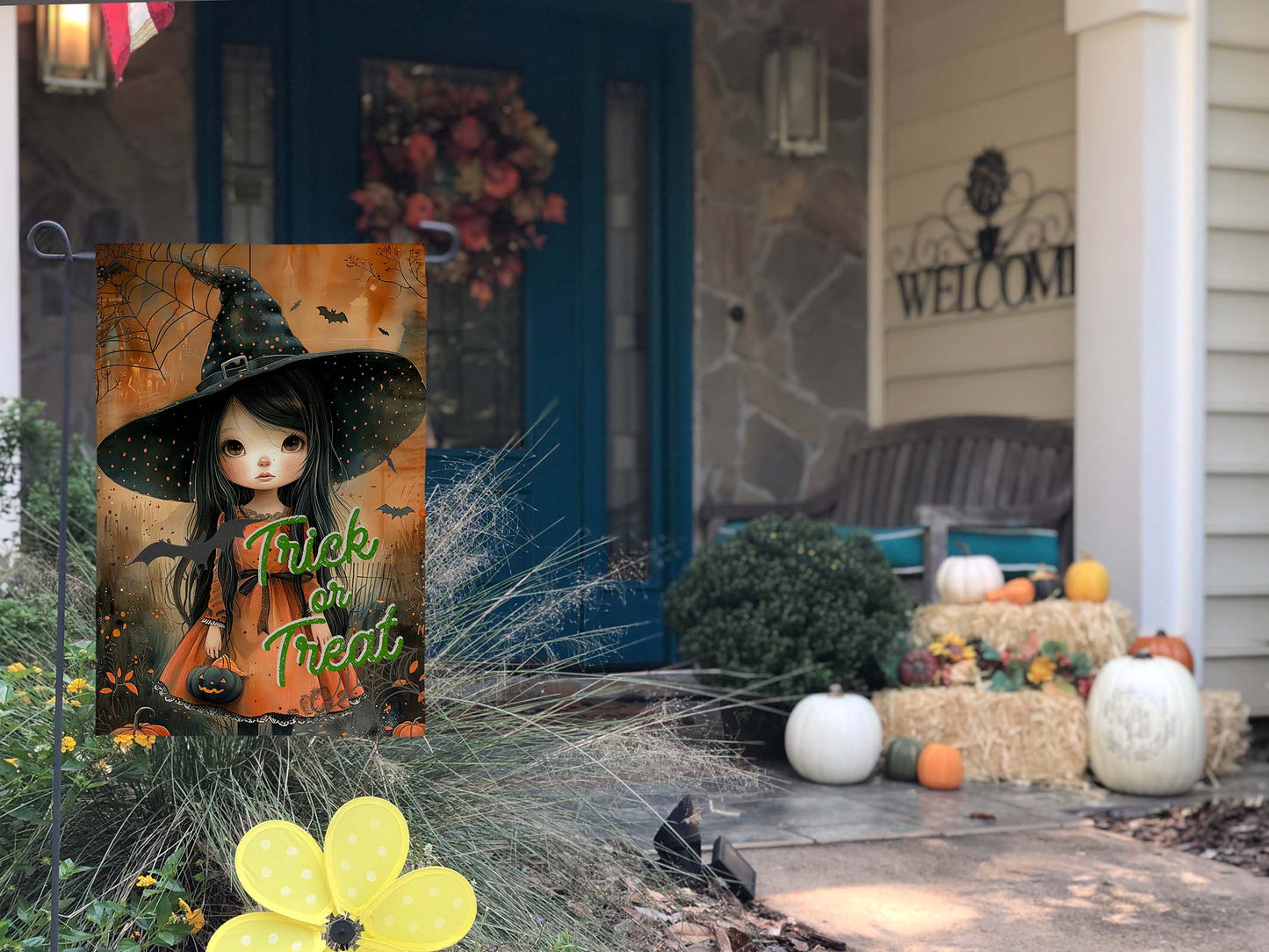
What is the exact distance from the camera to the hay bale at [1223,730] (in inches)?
174

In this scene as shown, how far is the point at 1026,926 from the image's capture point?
9.09 feet

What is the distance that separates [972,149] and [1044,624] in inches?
90.7

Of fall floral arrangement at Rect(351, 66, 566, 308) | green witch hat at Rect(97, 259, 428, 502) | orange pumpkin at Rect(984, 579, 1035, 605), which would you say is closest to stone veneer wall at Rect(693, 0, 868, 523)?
fall floral arrangement at Rect(351, 66, 566, 308)

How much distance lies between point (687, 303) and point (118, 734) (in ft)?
14.2

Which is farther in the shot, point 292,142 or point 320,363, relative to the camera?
point 292,142

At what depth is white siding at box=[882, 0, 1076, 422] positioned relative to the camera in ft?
17.9

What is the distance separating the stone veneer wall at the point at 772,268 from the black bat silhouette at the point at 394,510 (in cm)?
409

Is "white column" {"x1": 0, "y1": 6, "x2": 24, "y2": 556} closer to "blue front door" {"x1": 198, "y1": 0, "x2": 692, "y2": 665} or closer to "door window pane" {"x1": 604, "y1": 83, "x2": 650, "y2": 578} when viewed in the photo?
"blue front door" {"x1": 198, "y1": 0, "x2": 692, "y2": 665}

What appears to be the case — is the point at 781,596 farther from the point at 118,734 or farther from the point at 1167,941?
the point at 118,734

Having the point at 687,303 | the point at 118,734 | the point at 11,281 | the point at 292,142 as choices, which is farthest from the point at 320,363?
the point at 687,303

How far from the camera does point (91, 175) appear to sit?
17.1 ft

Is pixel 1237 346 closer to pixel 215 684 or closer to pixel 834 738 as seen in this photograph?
pixel 834 738

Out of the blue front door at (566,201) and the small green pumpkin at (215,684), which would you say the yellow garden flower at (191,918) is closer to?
the small green pumpkin at (215,684)

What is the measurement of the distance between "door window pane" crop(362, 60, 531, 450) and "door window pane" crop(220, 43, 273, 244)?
38 cm
